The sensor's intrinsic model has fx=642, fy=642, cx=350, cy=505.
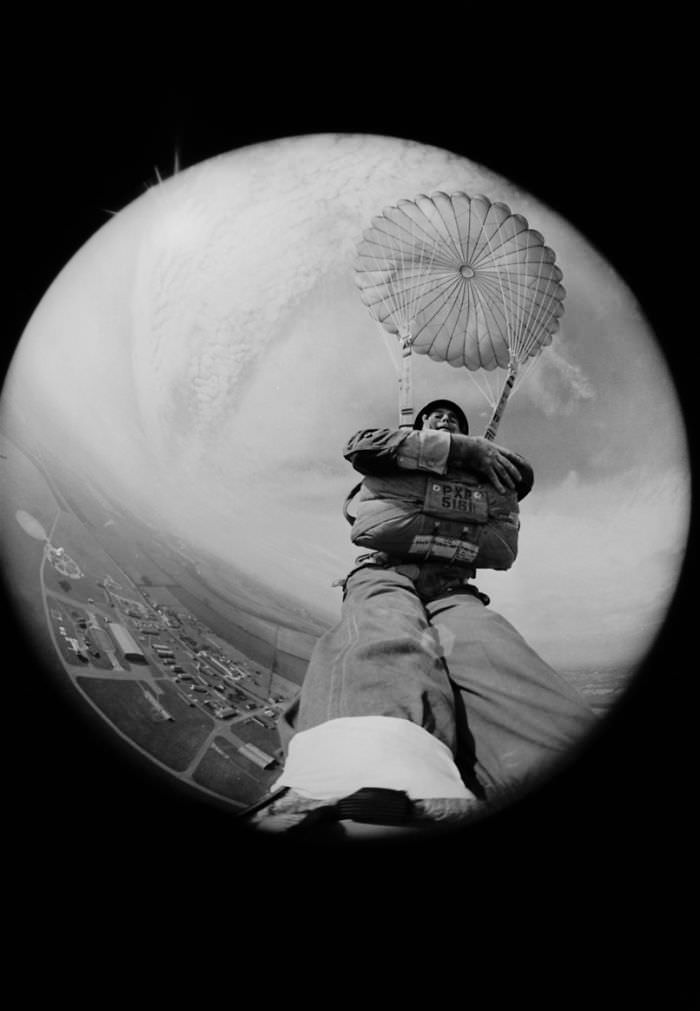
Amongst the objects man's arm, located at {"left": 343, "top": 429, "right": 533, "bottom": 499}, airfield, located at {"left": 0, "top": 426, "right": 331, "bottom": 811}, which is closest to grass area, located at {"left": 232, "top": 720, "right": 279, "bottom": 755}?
airfield, located at {"left": 0, "top": 426, "right": 331, "bottom": 811}

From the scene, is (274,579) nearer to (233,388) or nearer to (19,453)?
(233,388)

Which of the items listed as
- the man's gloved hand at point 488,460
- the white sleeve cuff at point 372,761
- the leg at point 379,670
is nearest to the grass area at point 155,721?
the leg at point 379,670

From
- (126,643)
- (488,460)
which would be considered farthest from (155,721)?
(488,460)

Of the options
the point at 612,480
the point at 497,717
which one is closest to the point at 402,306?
the point at 612,480

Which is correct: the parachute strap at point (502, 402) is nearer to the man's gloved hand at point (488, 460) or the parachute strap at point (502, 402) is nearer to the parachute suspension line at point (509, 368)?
the parachute suspension line at point (509, 368)

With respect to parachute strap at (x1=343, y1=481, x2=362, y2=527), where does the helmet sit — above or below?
above

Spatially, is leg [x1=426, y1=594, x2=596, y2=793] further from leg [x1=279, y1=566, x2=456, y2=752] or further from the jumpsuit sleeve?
the jumpsuit sleeve
